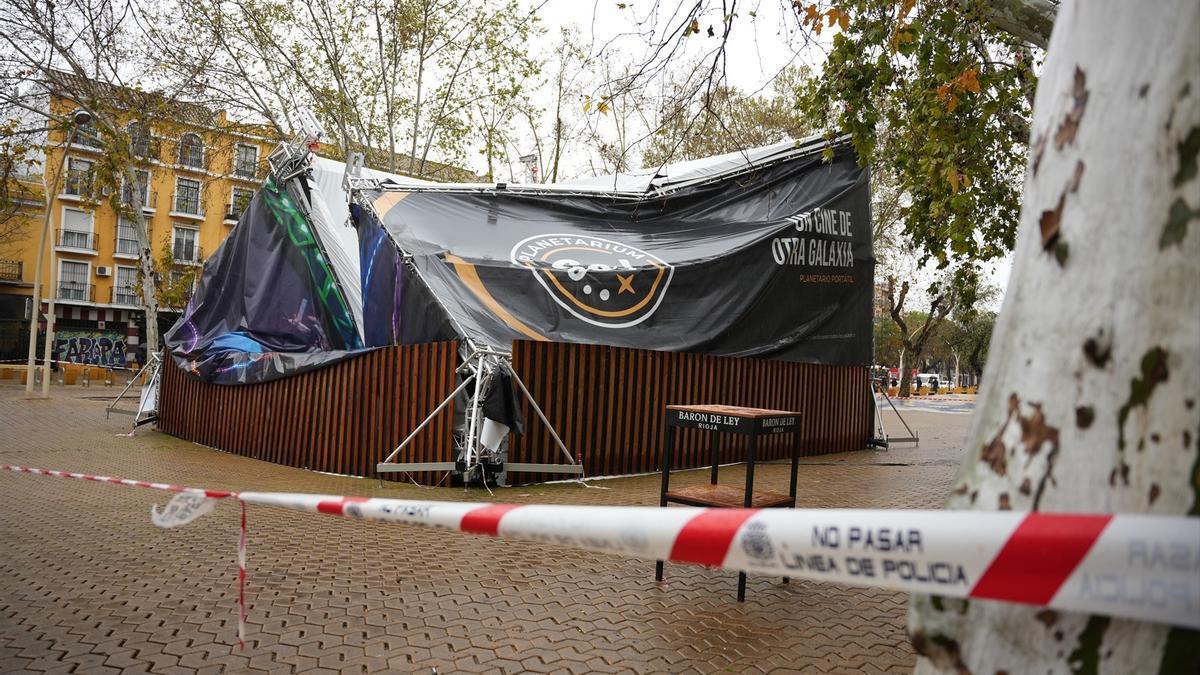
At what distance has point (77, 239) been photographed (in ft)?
149

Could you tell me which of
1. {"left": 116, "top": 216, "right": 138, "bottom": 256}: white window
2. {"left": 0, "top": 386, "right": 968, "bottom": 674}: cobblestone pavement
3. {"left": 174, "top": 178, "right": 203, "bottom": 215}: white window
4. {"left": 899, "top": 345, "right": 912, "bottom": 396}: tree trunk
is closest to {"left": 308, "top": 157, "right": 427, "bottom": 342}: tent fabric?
{"left": 0, "top": 386, "right": 968, "bottom": 674}: cobblestone pavement

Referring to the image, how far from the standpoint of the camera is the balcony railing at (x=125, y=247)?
46719 mm

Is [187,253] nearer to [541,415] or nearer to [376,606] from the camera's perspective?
[541,415]

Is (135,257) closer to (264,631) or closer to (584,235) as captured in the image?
(584,235)

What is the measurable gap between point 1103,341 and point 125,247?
54.6m

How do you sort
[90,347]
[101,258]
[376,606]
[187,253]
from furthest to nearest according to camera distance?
1. [187,253]
2. [101,258]
3. [90,347]
4. [376,606]

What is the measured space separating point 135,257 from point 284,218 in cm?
4035

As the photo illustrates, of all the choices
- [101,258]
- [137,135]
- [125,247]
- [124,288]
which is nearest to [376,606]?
[137,135]

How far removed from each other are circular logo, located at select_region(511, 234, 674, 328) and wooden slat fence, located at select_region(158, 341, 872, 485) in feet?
2.61

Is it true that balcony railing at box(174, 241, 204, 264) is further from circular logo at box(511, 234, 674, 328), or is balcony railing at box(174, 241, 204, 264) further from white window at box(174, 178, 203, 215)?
circular logo at box(511, 234, 674, 328)

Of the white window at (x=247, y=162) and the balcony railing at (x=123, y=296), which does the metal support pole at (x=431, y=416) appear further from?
the balcony railing at (x=123, y=296)

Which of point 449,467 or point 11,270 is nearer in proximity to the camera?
point 449,467

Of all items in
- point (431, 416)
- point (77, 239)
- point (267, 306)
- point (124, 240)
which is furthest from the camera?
point (124, 240)

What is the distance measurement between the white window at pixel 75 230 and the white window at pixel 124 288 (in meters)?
2.20
